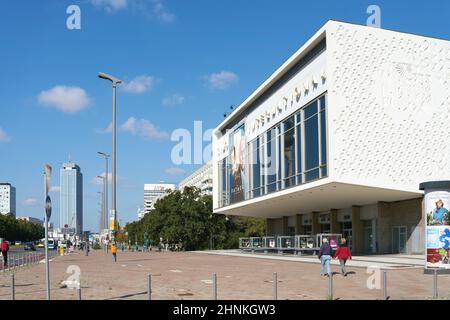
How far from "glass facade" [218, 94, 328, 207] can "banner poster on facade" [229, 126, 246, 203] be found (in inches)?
30.4

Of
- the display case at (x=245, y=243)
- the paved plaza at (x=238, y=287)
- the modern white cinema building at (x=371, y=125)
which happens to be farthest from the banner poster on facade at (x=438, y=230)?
the display case at (x=245, y=243)

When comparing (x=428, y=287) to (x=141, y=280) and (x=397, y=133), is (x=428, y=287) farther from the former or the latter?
(x=397, y=133)

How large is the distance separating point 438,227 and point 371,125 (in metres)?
17.4

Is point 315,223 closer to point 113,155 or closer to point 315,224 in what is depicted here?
point 315,224

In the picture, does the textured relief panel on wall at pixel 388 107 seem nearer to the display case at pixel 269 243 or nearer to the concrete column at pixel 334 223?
the concrete column at pixel 334 223

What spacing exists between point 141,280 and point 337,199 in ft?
86.2

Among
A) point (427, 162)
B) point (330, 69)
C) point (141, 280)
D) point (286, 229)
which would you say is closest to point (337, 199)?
point (427, 162)

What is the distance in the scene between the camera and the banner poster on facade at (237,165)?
6134 cm

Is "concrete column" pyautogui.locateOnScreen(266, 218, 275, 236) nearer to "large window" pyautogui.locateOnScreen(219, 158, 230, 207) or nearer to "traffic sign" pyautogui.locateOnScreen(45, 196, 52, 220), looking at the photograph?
"large window" pyautogui.locateOnScreen(219, 158, 230, 207)

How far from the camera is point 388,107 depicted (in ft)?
129

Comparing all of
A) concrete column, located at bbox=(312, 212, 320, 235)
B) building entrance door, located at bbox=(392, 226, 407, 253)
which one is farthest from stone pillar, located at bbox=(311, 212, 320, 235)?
building entrance door, located at bbox=(392, 226, 407, 253)

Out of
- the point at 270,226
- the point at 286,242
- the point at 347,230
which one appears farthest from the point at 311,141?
the point at 270,226

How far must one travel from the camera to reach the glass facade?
41000 millimetres
